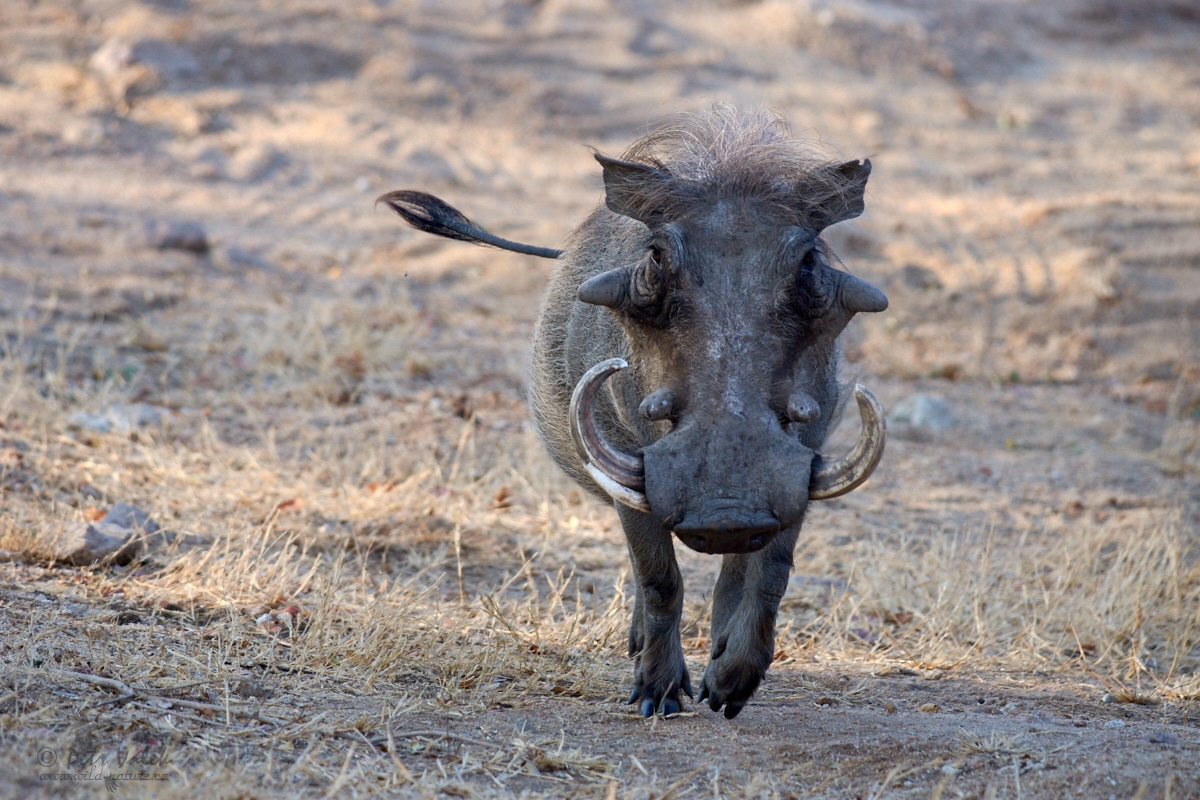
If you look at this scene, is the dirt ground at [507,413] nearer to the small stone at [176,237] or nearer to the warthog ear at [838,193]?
the small stone at [176,237]

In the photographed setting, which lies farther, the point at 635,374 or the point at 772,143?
the point at 772,143

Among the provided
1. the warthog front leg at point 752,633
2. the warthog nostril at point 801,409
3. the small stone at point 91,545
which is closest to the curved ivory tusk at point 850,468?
the warthog nostril at point 801,409

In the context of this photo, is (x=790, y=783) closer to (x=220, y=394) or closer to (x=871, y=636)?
(x=871, y=636)

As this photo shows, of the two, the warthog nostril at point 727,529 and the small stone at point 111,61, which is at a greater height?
the warthog nostril at point 727,529

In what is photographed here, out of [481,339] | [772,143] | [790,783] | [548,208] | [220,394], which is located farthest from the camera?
[548,208]

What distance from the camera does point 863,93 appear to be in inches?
496

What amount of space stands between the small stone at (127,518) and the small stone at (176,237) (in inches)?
187

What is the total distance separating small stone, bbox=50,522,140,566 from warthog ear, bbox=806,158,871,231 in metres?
2.26

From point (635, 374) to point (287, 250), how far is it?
6.70 meters

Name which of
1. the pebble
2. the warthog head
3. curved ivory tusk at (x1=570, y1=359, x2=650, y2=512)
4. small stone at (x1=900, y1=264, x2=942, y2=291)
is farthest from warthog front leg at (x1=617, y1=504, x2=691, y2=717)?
small stone at (x1=900, y1=264, x2=942, y2=291)

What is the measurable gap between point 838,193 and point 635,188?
499 mm

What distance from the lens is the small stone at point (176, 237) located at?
27.3 ft

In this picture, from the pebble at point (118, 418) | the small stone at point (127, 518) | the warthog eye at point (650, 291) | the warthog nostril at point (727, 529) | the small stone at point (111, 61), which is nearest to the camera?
the warthog nostril at point (727, 529)

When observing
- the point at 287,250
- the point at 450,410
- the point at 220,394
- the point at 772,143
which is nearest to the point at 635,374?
the point at 772,143
